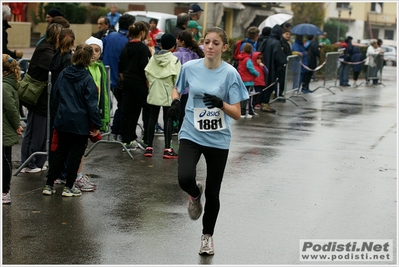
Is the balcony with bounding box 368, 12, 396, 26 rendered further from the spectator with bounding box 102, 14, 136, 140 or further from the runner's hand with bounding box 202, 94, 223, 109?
the runner's hand with bounding box 202, 94, 223, 109

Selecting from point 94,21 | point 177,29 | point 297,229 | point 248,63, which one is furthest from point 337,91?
point 297,229

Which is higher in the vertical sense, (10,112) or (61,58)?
(61,58)

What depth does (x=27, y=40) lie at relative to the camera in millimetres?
32281

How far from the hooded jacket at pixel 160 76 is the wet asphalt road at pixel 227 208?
0.80 meters

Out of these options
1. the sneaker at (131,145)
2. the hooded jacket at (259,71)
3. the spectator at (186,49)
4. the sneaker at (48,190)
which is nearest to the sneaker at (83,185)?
the sneaker at (48,190)

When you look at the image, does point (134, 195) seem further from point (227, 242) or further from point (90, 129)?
point (227, 242)

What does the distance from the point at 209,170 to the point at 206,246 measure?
2.04 feet

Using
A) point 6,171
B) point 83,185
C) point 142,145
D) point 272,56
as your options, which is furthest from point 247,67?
point 6,171

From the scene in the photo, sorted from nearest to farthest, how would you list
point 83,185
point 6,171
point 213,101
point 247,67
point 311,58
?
point 213,101
point 6,171
point 83,185
point 247,67
point 311,58

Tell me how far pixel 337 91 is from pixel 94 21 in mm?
15832


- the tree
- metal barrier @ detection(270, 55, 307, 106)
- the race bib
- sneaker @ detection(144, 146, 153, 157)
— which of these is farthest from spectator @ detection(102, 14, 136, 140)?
the tree

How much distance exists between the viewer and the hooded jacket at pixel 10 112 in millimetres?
8672

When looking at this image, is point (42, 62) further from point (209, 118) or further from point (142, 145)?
point (209, 118)

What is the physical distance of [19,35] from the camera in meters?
31.9
